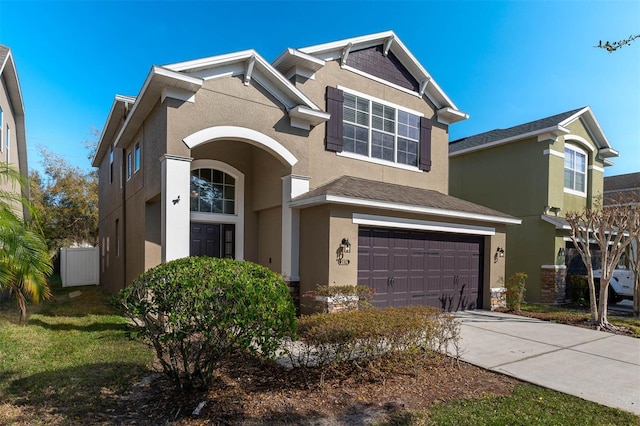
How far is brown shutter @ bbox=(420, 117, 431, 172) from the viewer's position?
13133mm

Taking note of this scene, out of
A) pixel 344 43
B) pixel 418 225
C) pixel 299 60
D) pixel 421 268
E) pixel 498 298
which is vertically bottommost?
pixel 498 298

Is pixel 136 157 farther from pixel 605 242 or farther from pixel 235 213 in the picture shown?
pixel 605 242

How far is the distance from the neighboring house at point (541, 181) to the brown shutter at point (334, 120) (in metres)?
8.50


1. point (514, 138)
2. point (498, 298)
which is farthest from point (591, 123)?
point (498, 298)

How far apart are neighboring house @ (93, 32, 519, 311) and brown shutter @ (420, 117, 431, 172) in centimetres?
5

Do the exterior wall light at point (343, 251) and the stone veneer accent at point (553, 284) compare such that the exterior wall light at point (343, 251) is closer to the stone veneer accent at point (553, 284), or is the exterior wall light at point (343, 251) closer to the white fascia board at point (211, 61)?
the white fascia board at point (211, 61)

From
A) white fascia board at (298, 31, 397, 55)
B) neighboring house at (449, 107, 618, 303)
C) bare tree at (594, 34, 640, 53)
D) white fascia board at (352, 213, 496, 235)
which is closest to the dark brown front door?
white fascia board at (352, 213, 496, 235)

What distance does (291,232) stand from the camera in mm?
9836

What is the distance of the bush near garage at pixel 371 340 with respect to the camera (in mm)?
5121

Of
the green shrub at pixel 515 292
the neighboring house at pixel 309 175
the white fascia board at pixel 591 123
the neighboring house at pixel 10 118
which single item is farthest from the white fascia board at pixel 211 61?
the white fascia board at pixel 591 123

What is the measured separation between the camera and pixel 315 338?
201 inches

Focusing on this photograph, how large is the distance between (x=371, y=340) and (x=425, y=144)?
948 cm

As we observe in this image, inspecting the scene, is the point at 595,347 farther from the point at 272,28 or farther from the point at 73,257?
the point at 73,257

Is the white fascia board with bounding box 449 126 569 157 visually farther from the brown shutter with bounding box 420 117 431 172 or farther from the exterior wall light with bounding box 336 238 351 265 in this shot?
the exterior wall light with bounding box 336 238 351 265
